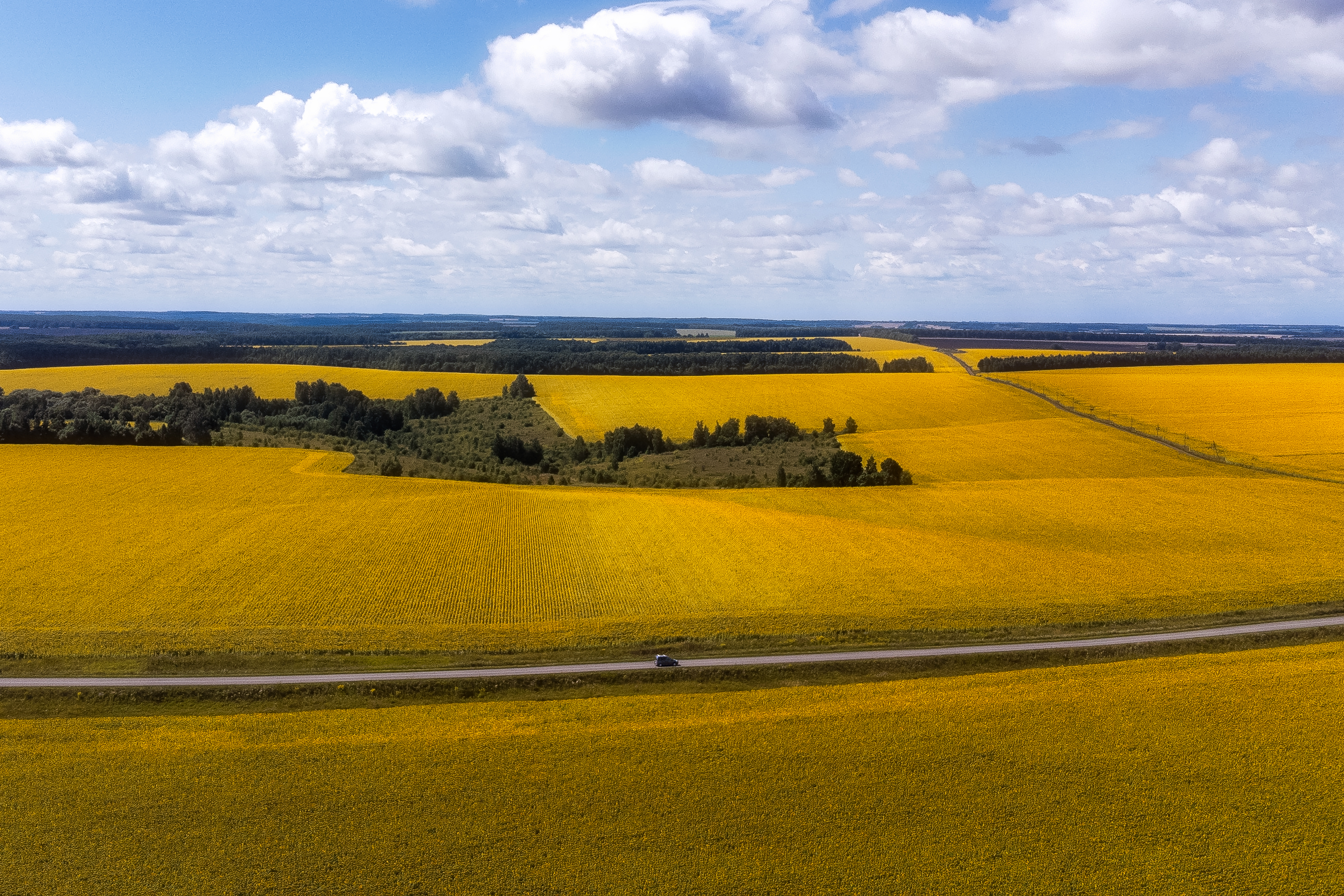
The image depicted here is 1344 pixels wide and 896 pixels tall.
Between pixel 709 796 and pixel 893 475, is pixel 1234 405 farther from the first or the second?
pixel 709 796

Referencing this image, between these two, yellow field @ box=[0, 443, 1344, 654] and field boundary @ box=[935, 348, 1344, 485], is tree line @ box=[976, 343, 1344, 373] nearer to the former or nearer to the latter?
field boundary @ box=[935, 348, 1344, 485]

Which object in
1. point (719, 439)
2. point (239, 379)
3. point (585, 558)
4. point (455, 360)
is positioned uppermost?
point (455, 360)

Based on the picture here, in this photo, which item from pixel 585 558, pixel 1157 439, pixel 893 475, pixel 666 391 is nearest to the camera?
pixel 585 558

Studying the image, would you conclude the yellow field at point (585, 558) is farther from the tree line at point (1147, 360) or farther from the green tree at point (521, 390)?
the tree line at point (1147, 360)

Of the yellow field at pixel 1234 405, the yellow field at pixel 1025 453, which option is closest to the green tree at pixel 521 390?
the yellow field at pixel 1025 453

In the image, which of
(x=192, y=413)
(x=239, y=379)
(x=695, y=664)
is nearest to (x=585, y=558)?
(x=695, y=664)

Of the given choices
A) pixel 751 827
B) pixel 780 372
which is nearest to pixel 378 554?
pixel 751 827

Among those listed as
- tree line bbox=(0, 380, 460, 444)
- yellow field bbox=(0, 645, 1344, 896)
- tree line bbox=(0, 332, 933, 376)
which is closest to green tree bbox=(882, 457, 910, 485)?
yellow field bbox=(0, 645, 1344, 896)
